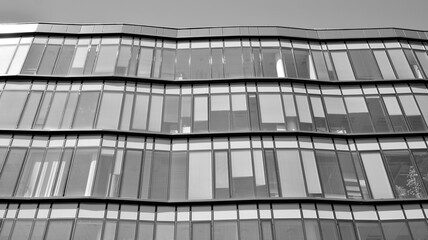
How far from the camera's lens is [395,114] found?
26.4 m

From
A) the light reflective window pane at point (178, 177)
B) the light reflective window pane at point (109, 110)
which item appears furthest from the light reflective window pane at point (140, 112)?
the light reflective window pane at point (178, 177)

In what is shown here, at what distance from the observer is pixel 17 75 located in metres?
26.8

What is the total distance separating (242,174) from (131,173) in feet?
19.0

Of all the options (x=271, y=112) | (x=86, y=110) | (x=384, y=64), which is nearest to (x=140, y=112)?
(x=86, y=110)

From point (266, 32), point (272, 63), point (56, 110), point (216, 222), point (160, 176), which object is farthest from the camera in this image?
point (266, 32)

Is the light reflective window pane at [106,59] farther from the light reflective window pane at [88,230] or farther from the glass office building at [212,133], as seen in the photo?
the light reflective window pane at [88,230]

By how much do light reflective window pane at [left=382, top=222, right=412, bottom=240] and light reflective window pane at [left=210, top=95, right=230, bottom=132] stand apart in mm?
9741

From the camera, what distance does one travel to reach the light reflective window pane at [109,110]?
2492 cm

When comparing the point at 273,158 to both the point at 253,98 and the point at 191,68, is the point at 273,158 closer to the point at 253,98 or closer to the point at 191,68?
the point at 253,98

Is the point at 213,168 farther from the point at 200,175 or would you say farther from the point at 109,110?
the point at 109,110

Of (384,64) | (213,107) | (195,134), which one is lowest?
(195,134)

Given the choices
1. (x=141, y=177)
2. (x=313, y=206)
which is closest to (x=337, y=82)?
(x=313, y=206)

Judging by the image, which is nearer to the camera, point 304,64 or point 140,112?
point 140,112

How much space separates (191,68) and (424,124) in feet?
47.2
